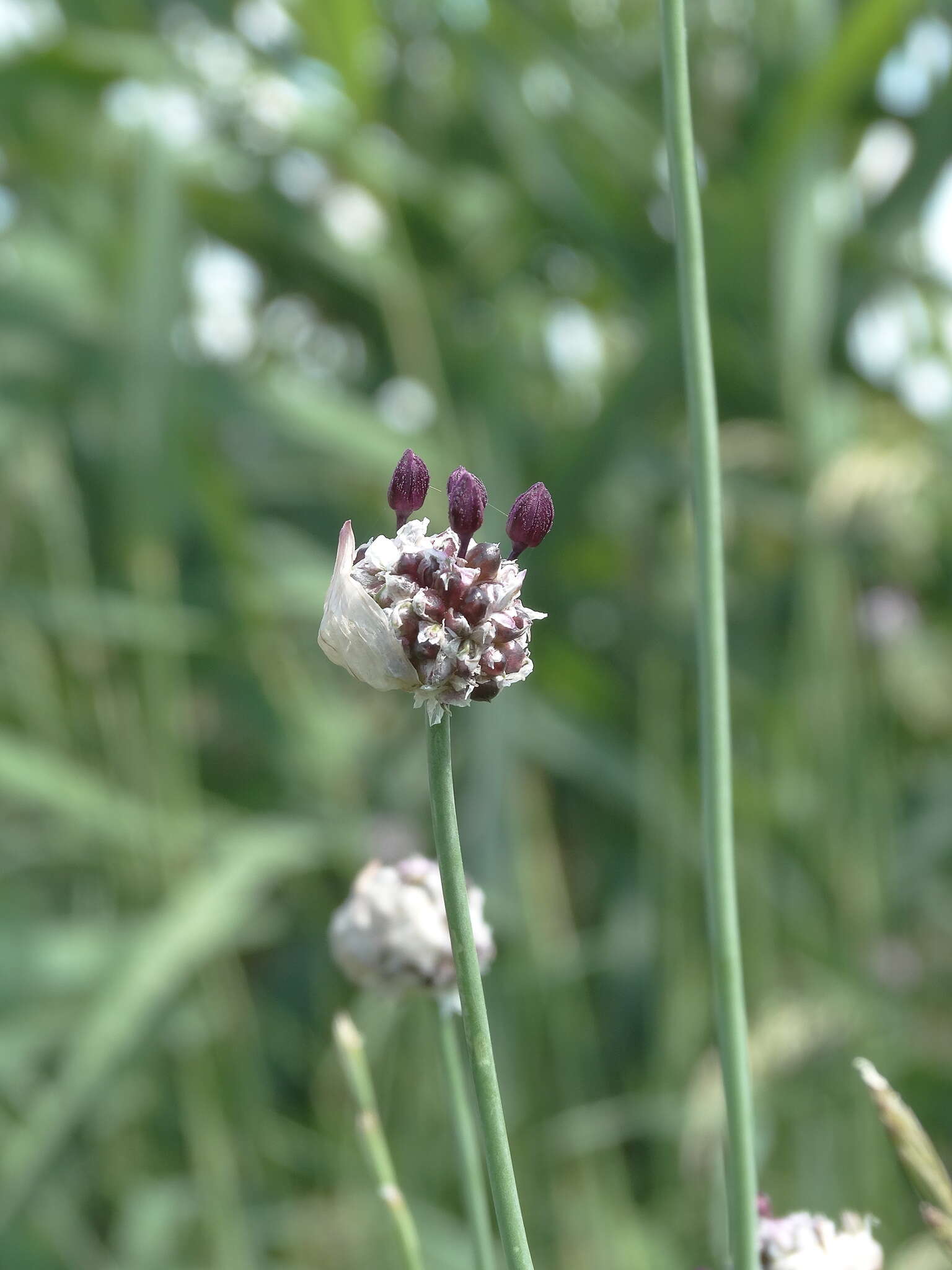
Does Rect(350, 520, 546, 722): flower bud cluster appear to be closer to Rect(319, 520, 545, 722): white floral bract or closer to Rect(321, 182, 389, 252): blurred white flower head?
Rect(319, 520, 545, 722): white floral bract

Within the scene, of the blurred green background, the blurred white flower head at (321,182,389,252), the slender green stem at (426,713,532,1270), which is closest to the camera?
the slender green stem at (426,713,532,1270)

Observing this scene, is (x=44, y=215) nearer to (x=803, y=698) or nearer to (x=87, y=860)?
(x=87, y=860)

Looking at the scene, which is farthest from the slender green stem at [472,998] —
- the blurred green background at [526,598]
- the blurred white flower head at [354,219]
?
the blurred white flower head at [354,219]

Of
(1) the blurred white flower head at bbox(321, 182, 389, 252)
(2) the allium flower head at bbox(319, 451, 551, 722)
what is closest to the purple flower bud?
(2) the allium flower head at bbox(319, 451, 551, 722)

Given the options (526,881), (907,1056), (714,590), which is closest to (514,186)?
(526,881)

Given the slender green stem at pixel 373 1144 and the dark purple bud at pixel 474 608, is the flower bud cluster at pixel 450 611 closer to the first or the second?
the dark purple bud at pixel 474 608

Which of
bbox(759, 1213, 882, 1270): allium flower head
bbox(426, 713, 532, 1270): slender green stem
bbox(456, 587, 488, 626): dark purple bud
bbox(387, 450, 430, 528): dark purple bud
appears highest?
bbox(387, 450, 430, 528): dark purple bud
